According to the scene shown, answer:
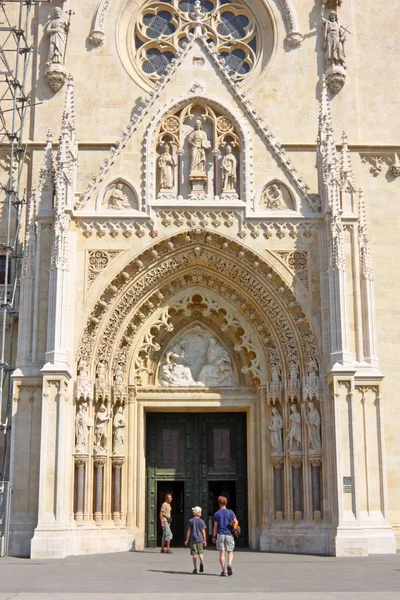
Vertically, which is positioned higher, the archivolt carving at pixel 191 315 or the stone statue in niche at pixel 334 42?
the stone statue in niche at pixel 334 42

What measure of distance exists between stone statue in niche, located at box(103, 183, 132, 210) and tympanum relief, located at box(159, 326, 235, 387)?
12.6 ft

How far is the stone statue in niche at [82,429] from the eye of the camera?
2084cm

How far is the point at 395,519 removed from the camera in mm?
21844

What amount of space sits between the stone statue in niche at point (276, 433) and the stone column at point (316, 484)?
1.01m

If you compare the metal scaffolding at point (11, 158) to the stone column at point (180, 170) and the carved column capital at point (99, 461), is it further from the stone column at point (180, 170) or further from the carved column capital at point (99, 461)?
the stone column at point (180, 170)

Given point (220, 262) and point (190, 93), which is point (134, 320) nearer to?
point (220, 262)

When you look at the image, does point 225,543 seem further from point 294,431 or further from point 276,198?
point 276,198

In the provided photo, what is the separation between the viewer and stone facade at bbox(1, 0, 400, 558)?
2050 cm

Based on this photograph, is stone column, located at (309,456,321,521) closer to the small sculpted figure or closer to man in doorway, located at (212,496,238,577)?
man in doorway, located at (212,496,238,577)

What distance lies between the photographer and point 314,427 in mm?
21078

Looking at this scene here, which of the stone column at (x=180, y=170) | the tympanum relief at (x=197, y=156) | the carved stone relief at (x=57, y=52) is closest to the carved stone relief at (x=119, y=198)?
the tympanum relief at (x=197, y=156)

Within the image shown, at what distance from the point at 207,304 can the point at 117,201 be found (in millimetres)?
3564

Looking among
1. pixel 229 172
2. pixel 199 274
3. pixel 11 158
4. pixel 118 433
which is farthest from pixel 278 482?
pixel 11 158

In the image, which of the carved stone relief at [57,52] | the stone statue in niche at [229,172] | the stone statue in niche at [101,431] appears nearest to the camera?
the stone statue in niche at [101,431]
